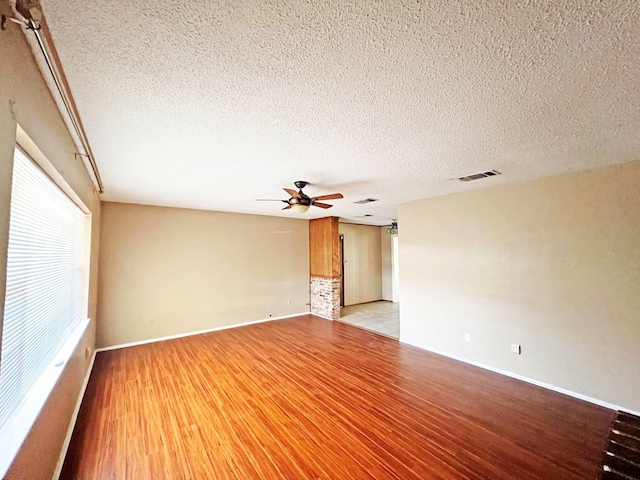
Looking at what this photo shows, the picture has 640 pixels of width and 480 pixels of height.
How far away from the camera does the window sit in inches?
49.2

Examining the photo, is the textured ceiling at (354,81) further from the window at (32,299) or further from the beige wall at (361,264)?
the beige wall at (361,264)

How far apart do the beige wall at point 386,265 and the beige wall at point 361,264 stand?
110 mm

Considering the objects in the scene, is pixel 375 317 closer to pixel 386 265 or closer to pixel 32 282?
pixel 386 265

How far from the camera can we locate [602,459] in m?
1.96

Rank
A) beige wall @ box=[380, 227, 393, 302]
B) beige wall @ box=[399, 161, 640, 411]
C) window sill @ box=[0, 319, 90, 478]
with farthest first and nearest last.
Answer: beige wall @ box=[380, 227, 393, 302]
beige wall @ box=[399, 161, 640, 411]
window sill @ box=[0, 319, 90, 478]

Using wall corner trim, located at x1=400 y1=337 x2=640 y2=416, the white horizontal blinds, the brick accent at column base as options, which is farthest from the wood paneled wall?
the white horizontal blinds

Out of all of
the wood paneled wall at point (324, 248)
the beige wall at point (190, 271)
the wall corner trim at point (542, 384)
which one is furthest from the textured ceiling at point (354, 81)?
the wood paneled wall at point (324, 248)

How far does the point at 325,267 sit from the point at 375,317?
5.77 feet

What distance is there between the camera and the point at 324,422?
2.38m

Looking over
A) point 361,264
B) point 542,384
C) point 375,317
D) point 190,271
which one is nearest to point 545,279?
point 542,384

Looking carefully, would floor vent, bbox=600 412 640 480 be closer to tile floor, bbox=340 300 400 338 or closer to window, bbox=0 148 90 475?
tile floor, bbox=340 300 400 338

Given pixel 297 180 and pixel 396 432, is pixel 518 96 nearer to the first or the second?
pixel 297 180

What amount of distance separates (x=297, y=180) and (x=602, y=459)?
3724mm

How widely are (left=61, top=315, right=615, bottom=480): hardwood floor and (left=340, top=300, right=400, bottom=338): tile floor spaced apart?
1.44 metres
